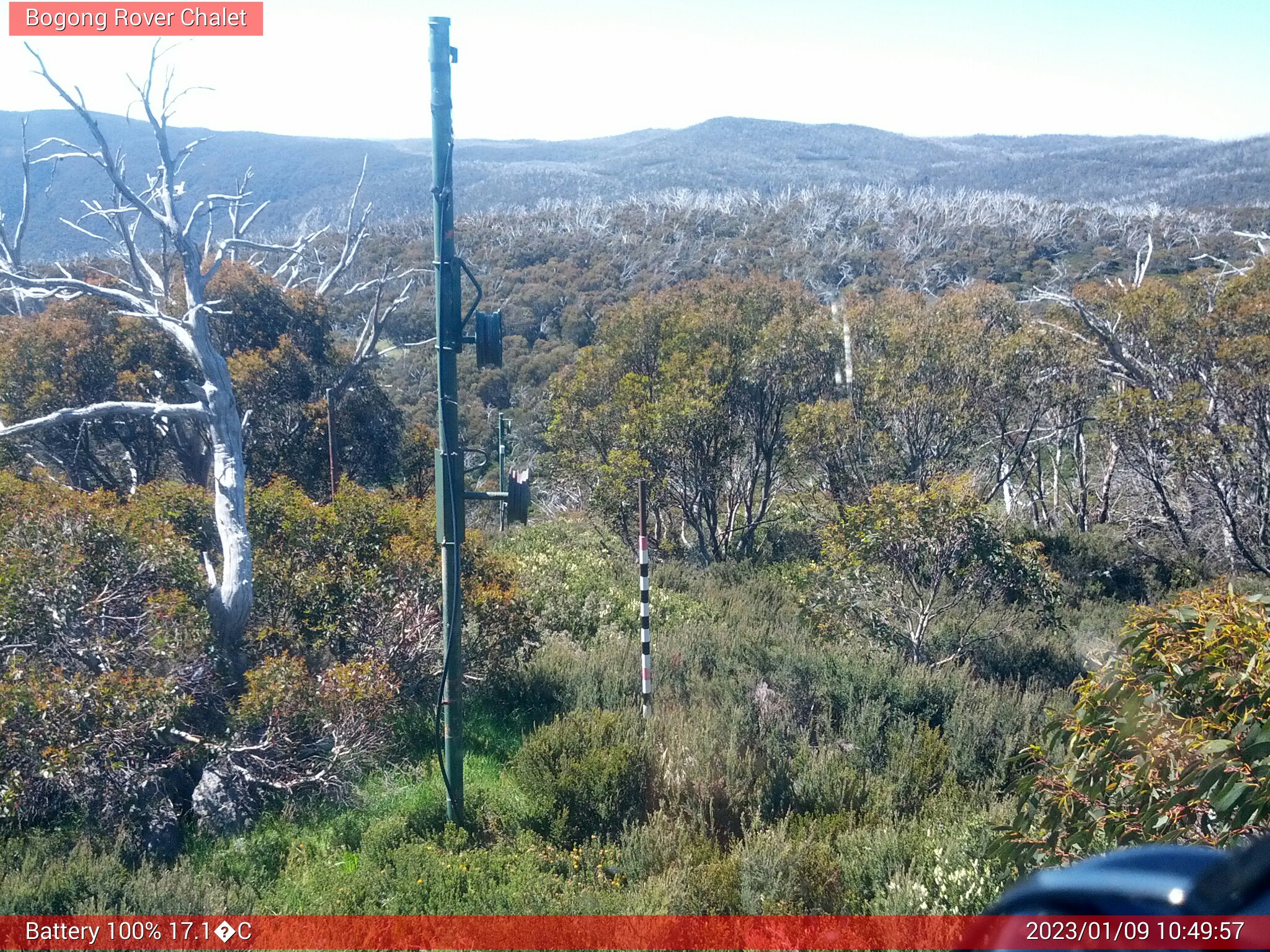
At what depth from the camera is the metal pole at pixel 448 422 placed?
4863mm

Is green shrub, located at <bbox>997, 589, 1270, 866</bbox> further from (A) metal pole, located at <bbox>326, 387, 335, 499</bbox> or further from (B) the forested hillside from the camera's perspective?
(A) metal pole, located at <bbox>326, 387, 335, 499</bbox>

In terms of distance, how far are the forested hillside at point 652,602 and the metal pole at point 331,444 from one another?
140 mm

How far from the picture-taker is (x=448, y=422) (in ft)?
16.3

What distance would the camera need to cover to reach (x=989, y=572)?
8719 mm

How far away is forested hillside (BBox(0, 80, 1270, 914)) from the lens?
14.0ft

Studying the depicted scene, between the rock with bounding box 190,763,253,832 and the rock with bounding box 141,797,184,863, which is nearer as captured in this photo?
the rock with bounding box 141,797,184,863

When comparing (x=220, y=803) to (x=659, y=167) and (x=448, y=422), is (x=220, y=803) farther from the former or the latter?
(x=659, y=167)

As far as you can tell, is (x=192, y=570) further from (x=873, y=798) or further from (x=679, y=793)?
(x=873, y=798)

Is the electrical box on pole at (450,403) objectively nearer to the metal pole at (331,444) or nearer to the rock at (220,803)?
the rock at (220,803)

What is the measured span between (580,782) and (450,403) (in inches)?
88.6
